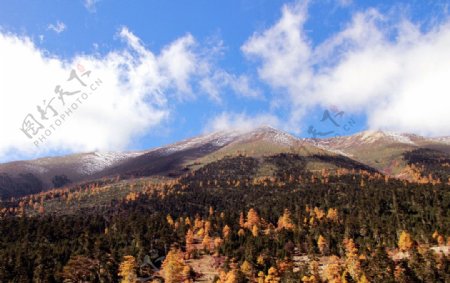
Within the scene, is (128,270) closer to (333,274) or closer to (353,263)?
(333,274)

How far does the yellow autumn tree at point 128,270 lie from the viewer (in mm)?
134750

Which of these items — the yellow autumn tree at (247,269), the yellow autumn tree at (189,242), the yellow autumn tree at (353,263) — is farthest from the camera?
the yellow autumn tree at (189,242)

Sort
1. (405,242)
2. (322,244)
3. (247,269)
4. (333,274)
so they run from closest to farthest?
(333,274), (247,269), (405,242), (322,244)

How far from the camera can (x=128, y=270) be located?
462ft

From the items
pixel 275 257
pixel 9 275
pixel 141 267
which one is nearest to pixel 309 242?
pixel 275 257

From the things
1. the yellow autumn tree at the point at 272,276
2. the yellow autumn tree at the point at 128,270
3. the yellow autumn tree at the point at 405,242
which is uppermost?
the yellow autumn tree at the point at 405,242

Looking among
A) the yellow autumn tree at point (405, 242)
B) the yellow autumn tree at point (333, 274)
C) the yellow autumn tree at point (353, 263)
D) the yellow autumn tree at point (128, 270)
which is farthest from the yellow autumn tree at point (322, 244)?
the yellow autumn tree at point (128, 270)

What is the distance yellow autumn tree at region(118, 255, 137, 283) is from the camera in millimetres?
134750

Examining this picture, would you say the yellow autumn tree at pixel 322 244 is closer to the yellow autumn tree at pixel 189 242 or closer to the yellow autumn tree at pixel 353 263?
the yellow autumn tree at pixel 353 263

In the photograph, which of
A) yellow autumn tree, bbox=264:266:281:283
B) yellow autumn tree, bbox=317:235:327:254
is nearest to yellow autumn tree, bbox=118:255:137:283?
yellow autumn tree, bbox=264:266:281:283

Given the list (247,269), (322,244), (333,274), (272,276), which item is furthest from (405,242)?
(247,269)

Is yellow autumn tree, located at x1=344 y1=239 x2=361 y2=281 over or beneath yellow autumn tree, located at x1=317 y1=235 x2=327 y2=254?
beneath

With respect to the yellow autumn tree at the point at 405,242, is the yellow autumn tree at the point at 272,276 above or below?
below

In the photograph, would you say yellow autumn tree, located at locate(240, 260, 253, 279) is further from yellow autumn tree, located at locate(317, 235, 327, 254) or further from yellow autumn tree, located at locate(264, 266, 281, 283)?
yellow autumn tree, located at locate(317, 235, 327, 254)
